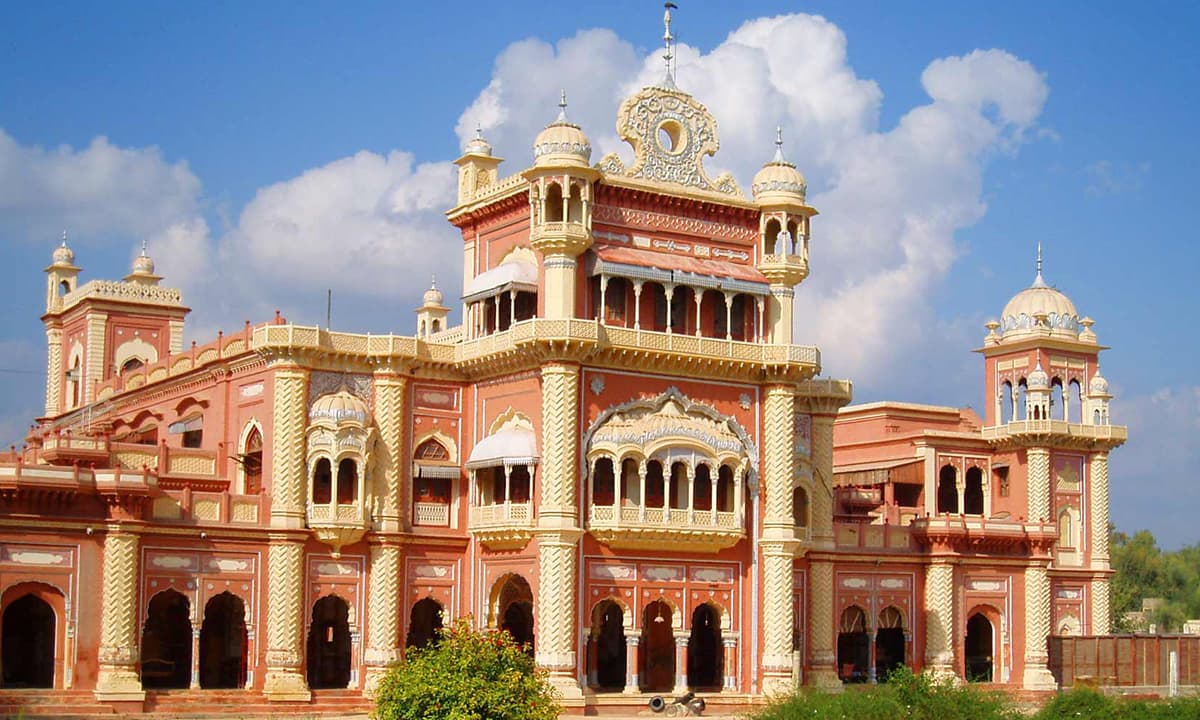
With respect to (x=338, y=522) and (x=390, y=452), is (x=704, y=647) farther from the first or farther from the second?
(x=338, y=522)

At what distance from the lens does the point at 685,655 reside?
42.7m

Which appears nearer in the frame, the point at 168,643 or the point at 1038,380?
the point at 168,643

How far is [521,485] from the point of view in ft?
142

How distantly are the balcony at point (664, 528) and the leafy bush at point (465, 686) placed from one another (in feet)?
35.8

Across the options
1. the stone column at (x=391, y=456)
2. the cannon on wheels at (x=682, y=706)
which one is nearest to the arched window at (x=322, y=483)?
the stone column at (x=391, y=456)

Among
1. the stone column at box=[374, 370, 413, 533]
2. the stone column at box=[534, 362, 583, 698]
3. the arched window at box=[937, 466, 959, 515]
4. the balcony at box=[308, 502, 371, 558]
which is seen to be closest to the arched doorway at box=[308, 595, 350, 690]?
the balcony at box=[308, 502, 371, 558]

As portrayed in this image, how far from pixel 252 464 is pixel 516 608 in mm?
7834

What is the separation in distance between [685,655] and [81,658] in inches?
556

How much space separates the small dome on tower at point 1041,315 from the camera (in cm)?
6078

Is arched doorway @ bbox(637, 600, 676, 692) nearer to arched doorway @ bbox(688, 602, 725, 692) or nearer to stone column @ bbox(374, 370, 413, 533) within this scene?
arched doorway @ bbox(688, 602, 725, 692)

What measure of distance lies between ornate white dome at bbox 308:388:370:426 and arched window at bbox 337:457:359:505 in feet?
3.56

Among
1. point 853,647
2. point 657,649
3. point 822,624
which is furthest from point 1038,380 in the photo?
point 657,649

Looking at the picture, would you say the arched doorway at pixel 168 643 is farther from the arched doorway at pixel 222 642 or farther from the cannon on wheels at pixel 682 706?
the cannon on wheels at pixel 682 706

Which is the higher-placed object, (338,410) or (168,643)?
(338,410)
